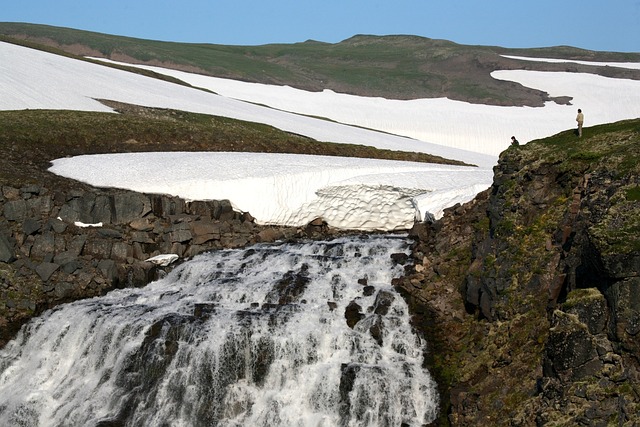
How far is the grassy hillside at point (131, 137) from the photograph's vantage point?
Result: 47000mm

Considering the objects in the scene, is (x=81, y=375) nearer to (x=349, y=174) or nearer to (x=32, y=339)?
(x=32, y=339)

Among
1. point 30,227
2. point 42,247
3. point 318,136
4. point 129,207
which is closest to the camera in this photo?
point 42,247

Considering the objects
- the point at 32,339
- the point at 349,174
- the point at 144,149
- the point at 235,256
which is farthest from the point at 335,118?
the point at 32,339

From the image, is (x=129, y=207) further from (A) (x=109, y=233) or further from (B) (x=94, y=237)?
(B) (x=94, y=237)

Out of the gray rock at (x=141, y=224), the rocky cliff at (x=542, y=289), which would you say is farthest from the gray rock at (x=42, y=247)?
the rocky cliff at (x=542, y=289)

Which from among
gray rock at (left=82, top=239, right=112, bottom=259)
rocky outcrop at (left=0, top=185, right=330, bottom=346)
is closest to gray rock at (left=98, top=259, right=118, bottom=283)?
rocky outcrop at (left=0, top=185, right=330, bottom=346)

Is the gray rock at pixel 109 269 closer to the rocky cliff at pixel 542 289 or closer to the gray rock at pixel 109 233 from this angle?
the gray rock at pixel 109 233

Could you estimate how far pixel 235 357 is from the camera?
28.3 metres

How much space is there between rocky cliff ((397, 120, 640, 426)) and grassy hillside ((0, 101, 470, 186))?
23.4 m

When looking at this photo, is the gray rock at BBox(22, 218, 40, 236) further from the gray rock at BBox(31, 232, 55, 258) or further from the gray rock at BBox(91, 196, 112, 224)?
the gray rock at BBox(91, 196, 112, 224)

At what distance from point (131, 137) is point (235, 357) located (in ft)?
96.8

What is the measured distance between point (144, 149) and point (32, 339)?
2229 cm

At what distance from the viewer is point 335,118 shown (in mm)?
94562

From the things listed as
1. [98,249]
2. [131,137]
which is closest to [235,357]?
[98,249]
